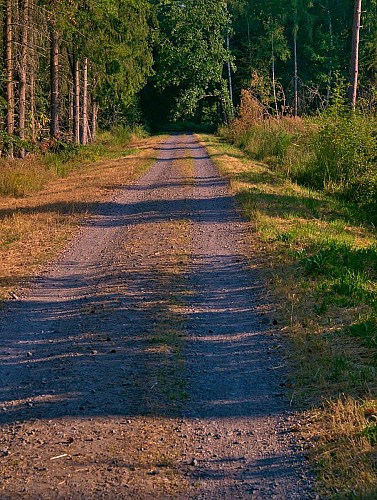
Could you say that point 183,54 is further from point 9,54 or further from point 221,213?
point 221,213

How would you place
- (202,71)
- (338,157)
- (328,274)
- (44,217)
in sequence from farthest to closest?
1. (202,71)
2. (338,157)
3. (44,217)
4. (328,274)

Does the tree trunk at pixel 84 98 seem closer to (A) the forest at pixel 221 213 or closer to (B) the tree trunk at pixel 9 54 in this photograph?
(A) the forest at pixel 221 213

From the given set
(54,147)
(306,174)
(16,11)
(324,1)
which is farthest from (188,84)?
(306,174)

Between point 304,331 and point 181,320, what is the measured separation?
4.26ft

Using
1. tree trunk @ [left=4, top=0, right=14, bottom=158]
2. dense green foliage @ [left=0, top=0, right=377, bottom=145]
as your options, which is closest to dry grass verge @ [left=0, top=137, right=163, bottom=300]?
tree trunk @ [left=4, top=0, right=14, bottom=158]

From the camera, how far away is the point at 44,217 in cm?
1369

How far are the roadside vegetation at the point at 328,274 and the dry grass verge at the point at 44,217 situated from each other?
326 centimetres

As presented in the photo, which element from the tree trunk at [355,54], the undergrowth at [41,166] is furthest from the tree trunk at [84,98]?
the tree trunk at [355,54]

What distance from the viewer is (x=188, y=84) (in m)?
48.1

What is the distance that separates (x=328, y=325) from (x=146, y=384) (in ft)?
7.61

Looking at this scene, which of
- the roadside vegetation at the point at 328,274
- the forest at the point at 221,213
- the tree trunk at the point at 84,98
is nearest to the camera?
the roadside vegetation at the point at 328,274

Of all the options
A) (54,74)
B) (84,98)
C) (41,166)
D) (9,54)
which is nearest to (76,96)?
(84,98)

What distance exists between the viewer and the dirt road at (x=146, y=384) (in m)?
4.19

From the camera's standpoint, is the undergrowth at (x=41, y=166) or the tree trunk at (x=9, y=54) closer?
the undergrowth at (x=41, y=166)
